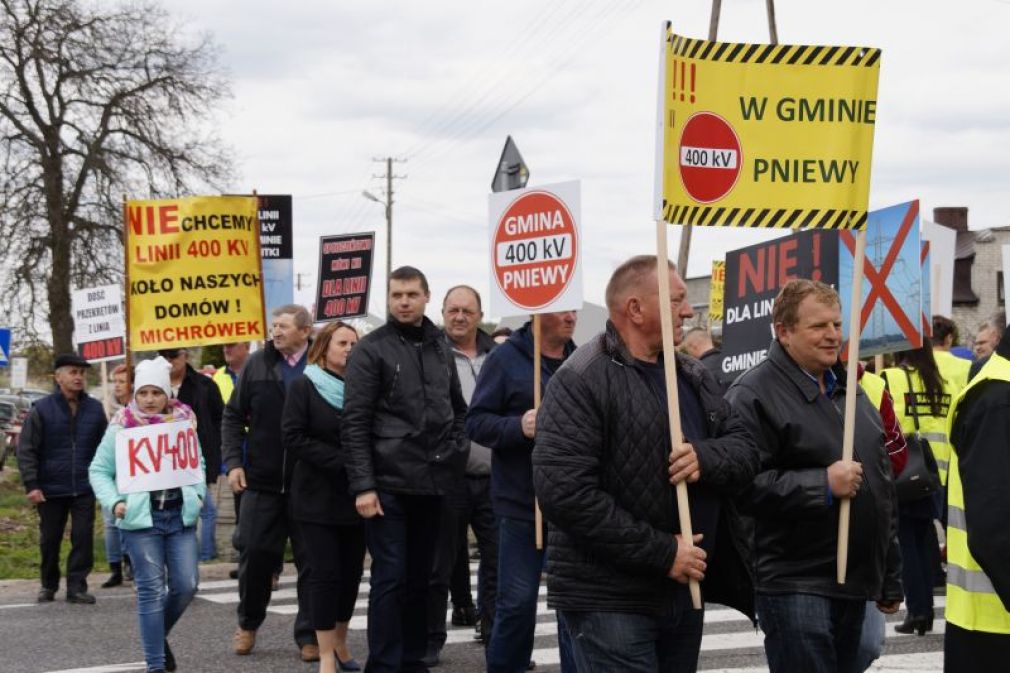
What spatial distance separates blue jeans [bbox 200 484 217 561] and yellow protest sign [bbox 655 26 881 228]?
9.37 metres

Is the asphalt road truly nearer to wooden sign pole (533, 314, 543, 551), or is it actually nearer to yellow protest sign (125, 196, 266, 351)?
wooden sign pole (533, 314, 543, 551)

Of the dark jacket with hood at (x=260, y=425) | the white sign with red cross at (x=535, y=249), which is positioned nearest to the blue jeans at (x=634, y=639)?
the white sign with red cross at (x=535, y=249)

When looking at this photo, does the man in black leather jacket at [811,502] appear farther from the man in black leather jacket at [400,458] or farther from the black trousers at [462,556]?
the black trousers at [462,556]

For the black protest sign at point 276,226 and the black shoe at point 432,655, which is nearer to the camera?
the black shoe at point 432,655

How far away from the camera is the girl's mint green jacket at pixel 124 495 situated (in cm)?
787

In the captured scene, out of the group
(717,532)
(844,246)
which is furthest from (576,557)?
(844,246)

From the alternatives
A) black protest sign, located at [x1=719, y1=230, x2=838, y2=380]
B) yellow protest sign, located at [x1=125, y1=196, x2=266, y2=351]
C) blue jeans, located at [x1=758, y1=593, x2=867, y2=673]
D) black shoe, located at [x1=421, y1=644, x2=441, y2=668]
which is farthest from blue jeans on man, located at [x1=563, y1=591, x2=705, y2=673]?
yellow protest sign, located at [x1=125, y1=196, x2=266, y2=351]

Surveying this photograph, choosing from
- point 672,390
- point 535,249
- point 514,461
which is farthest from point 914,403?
point 672,390

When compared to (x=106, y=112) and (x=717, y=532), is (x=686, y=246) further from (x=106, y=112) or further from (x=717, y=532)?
(x=717, y=532)

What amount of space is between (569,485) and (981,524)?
1207 mm

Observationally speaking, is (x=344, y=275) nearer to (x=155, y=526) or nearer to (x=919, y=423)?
(x=919, y=423)

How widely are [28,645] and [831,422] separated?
6.13 meters

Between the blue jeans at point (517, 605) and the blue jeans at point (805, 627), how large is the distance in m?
1.95

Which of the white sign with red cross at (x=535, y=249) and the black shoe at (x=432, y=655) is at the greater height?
the white sign with red cross at (x=535, y=249)
